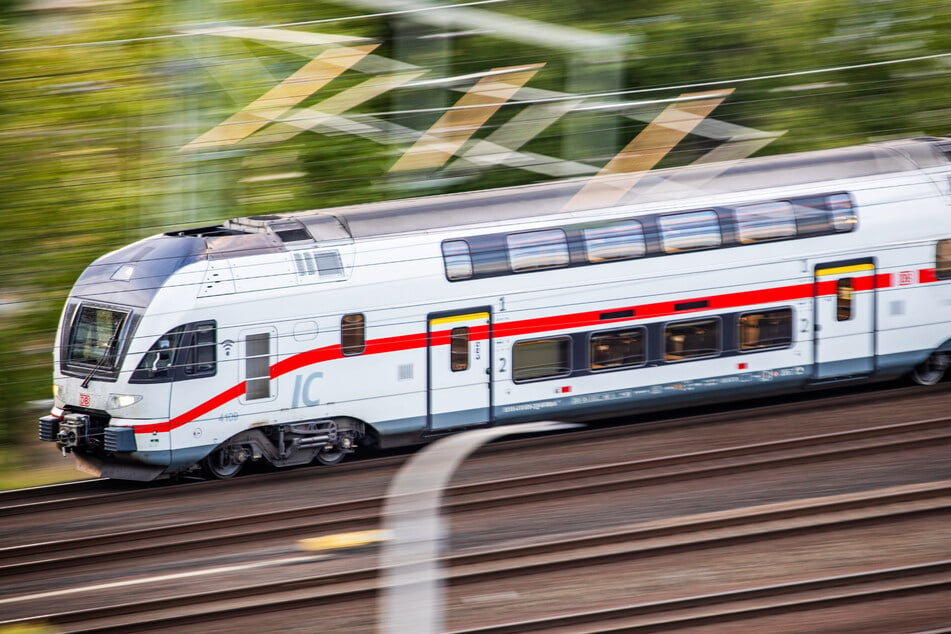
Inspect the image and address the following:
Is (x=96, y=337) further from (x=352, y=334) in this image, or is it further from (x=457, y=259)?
(x=457, y=259)

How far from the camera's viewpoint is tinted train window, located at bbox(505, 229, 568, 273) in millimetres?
14281

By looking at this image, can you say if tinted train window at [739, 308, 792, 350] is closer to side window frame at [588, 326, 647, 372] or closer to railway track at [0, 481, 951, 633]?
side window frame at [588, 326, 647, 372]

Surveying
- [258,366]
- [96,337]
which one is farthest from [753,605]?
[96,337]

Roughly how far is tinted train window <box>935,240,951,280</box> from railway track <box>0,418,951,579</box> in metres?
2.14

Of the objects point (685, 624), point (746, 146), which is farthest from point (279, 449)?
point (746, 146)

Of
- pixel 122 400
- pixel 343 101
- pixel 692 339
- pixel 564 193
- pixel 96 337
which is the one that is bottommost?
pixel 122 400

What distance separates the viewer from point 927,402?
1570cm

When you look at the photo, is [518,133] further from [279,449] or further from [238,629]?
[238,629]

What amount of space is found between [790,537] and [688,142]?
25.6 ft

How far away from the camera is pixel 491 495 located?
1336cm

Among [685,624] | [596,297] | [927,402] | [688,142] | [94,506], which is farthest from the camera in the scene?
[688,142]

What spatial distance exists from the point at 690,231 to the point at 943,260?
3558mm

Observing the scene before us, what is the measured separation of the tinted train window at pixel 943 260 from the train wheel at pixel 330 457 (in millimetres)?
7930

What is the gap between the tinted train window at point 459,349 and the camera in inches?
556
